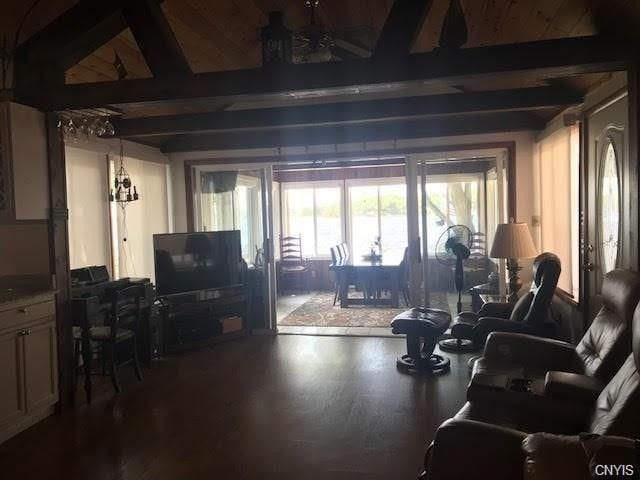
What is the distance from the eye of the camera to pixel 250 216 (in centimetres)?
678

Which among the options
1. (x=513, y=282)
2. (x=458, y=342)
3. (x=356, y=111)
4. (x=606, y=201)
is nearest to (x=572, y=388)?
(x=606, y=201)

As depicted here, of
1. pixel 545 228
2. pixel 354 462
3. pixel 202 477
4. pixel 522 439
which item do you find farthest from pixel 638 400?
pixel 545 228

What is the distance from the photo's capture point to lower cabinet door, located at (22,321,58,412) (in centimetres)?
366

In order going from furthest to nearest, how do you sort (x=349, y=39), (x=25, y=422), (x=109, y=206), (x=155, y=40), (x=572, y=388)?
(x=109, y=206), (x=349, y=39), (x=25, y=422), (x=155, y=40), (x=572, y=388)

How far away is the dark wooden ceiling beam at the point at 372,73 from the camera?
10.1 ft

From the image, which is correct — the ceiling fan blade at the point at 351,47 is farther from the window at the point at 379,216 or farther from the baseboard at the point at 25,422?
the window at the point at 379,216

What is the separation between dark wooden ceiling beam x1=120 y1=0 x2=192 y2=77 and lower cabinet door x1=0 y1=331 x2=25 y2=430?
198cm

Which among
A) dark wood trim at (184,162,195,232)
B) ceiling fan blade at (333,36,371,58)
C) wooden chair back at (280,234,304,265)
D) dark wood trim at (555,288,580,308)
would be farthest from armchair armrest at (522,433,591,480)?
wooden chair back at (280,234,304,265)

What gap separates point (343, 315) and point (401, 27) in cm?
483

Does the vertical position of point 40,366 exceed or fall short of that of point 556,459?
it falls short

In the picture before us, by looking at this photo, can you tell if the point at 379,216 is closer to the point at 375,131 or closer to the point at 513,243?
the point at 375,131

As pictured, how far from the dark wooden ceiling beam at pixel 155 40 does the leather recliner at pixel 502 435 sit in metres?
2.74

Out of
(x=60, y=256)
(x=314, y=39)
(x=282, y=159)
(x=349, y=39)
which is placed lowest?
(x=60, y=256)

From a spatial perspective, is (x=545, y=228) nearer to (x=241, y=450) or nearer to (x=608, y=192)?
(x=608, y=192)
